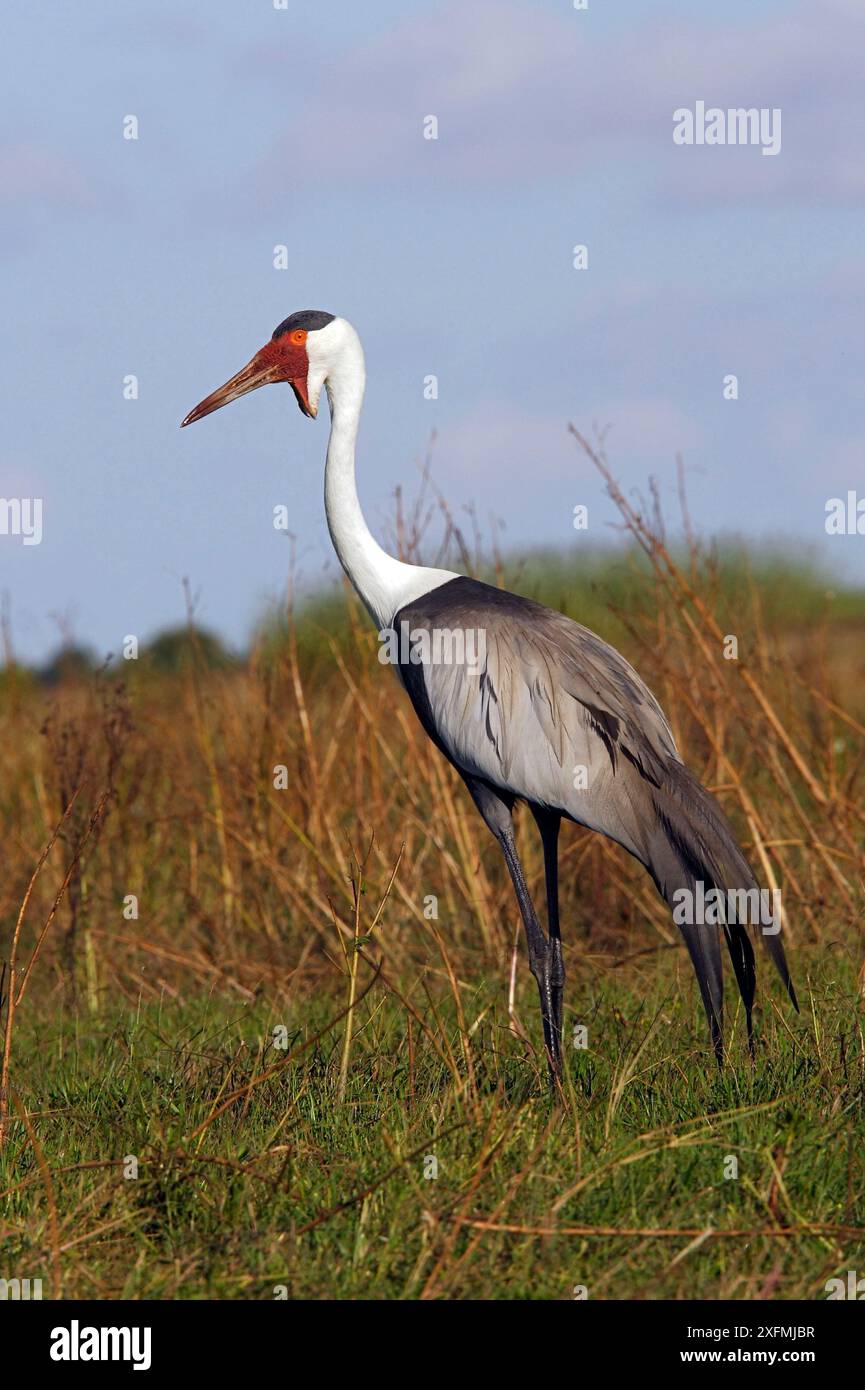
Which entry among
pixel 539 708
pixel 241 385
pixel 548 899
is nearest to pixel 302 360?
pixel 241 385

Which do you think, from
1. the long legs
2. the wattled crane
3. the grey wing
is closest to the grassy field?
the long legs

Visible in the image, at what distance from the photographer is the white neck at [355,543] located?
15.1 feet

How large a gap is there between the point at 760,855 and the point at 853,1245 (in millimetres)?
2534

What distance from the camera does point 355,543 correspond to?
15.1 ft

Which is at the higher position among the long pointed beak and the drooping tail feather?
the long pointed beak

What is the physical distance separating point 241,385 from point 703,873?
212cm

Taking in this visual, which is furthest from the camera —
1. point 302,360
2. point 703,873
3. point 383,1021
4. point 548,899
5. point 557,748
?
point 302,360

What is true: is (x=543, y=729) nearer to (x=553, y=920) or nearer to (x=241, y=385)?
(x=553, y=920)

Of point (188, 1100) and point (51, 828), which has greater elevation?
point (51, 828)

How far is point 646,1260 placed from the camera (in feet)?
9.37

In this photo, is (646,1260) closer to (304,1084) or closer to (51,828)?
(304,1084)

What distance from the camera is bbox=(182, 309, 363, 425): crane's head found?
4711 mm

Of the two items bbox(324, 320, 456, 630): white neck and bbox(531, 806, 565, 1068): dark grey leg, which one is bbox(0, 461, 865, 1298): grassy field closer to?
bbox(531, 806, 565, 1068): dark grey leg
